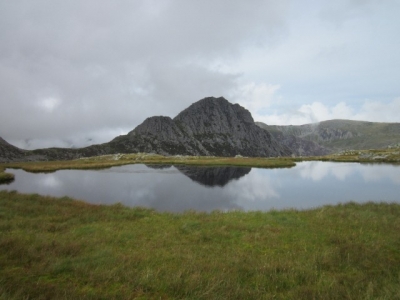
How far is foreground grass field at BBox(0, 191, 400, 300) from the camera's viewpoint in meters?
8.07

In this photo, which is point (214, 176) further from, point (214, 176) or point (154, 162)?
point (154, 162)

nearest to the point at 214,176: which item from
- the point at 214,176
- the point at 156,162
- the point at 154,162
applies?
the point at 214,176

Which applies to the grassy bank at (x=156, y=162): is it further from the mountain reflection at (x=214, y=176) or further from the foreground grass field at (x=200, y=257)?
the foreground grass field at (x=200, y=257)

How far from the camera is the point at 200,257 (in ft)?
38.3

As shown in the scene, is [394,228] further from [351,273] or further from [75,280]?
[75,280]

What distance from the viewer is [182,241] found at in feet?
47.8

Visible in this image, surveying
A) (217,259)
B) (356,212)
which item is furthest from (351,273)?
(356,212)

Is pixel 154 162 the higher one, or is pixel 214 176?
Result: pixel 154 162

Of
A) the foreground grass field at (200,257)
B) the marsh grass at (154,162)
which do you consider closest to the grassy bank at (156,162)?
the marsh grass at (154,162)

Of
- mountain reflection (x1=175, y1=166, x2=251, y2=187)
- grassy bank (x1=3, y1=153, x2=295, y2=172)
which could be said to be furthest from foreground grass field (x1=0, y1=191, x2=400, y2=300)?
grassy bank (x1=3, y1=153, x2=295, y2=172)

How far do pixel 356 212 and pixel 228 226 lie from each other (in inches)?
493

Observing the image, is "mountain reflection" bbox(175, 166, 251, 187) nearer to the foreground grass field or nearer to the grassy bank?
the grassy bank

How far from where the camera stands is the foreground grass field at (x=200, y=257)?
8070 mm

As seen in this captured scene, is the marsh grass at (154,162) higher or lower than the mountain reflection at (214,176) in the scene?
higher
